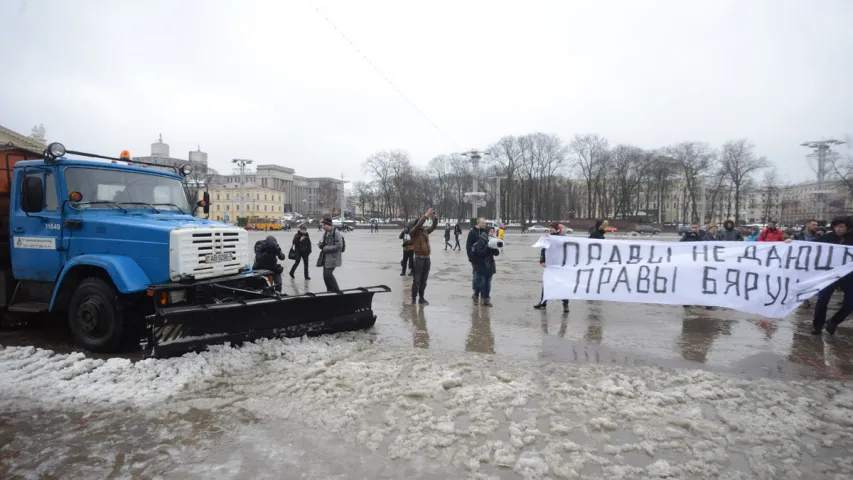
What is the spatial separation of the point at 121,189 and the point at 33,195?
1020mm

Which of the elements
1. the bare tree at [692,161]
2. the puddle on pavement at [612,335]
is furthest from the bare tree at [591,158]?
the puddle on pavement at [612,335]

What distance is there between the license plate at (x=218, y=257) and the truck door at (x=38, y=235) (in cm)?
215

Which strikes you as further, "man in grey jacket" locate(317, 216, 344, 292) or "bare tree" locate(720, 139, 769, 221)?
"bare tree" locate(720, 139, 769, 221)

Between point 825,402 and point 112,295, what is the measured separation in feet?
26.6

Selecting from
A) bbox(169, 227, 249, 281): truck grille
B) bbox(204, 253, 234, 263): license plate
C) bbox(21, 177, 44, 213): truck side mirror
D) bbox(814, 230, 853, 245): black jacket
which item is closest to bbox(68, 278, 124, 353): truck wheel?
bbox(169, 227, 249, 281): truck grille

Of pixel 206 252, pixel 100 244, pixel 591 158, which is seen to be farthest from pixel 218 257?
pixel 591 158

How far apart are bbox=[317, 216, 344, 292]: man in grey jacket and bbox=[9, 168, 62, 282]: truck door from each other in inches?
167

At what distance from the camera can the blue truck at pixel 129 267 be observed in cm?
579

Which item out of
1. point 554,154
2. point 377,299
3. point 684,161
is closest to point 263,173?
point 554,154

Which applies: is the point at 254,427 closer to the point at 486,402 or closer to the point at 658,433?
the point at 486,402

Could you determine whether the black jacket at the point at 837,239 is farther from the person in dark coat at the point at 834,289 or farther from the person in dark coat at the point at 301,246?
the person in dark coat at the point at 301,246

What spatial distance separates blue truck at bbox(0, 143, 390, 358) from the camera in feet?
19.0

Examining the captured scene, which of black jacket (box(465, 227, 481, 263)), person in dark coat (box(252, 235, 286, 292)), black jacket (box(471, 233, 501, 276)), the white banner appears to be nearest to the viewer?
the white banner

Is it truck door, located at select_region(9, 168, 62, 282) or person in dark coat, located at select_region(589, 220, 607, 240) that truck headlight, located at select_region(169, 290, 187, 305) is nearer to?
truck door, located at select_region(9, 168, 62, 282)
